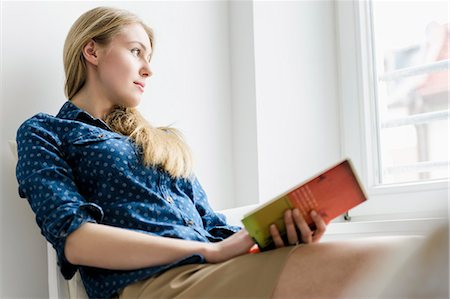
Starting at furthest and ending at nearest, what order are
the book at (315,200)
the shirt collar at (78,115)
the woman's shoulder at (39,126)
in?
the shirt collar at (78,115), the woman's shoulder at (39,126), the book at (315,200)

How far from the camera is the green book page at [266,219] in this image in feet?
3.81

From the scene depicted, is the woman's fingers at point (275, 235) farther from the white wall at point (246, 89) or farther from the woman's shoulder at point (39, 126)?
the white wall at point (246, 89)

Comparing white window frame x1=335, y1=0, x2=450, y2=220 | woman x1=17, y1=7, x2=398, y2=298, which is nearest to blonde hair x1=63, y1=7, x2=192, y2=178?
woman x1=17, y1=7, x2=398, y2=298

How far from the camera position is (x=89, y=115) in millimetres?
1526

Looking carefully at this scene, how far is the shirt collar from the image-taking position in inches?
59.7

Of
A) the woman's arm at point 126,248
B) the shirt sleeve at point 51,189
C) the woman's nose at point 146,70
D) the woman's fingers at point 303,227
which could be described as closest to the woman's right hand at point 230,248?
the woman's arm at point 126,248

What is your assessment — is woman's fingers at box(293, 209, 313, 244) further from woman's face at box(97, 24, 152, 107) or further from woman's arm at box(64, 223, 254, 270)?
woman's face at box(97, 24, 152, 107)

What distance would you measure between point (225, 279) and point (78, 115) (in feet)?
1.86

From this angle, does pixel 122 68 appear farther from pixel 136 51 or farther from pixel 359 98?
pixel 359 98

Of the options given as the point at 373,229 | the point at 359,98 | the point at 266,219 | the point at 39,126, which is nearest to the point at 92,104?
the point at 39,126

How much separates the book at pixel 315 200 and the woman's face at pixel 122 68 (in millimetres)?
568

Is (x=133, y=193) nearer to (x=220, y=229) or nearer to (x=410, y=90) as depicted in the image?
(x=220, y=229)

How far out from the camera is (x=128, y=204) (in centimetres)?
139

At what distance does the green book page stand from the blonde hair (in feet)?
1.13
